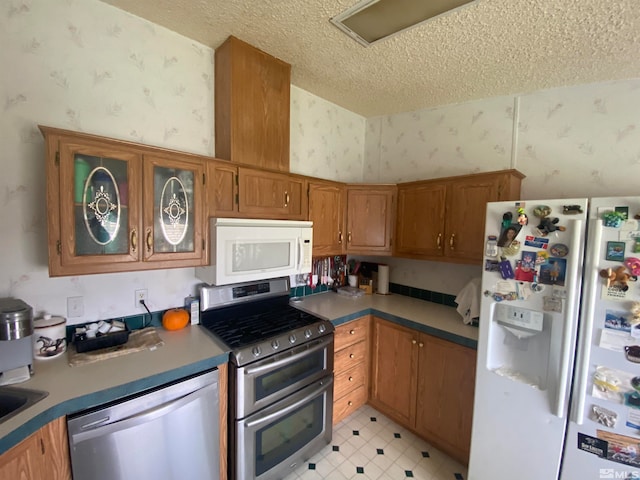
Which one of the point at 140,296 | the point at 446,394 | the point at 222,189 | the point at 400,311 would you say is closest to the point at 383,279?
the point at 400,311

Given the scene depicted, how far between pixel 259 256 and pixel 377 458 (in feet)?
5.41

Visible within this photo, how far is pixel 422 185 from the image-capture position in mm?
2248

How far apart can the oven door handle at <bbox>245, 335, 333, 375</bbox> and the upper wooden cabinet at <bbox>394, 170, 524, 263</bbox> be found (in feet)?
3.54

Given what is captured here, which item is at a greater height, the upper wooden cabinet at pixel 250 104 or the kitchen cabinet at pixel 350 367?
the upper wooden cabinet at pixel 250 104

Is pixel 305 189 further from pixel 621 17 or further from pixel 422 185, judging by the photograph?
pixel 621 17

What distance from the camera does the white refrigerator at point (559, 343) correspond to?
1151 millimetres

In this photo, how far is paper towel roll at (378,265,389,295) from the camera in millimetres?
2707

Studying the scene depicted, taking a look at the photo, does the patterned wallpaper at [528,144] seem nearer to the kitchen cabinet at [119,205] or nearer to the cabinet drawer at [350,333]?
the cabinet drawer at [350,333]

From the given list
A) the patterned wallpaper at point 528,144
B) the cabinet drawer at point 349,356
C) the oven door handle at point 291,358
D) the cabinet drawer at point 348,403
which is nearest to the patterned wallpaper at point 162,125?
the patterned wallpaper at point 528,144

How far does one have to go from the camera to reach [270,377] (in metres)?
1.59

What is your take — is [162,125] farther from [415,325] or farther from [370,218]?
[415,325]

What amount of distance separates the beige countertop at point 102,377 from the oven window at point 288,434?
597 millimetres

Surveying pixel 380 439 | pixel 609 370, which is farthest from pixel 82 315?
pixel 609 370

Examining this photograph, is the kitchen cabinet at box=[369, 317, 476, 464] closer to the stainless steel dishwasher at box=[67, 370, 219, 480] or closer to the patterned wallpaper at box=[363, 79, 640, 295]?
the patterned wallpaper at box=[363, 79, 640, 295]
